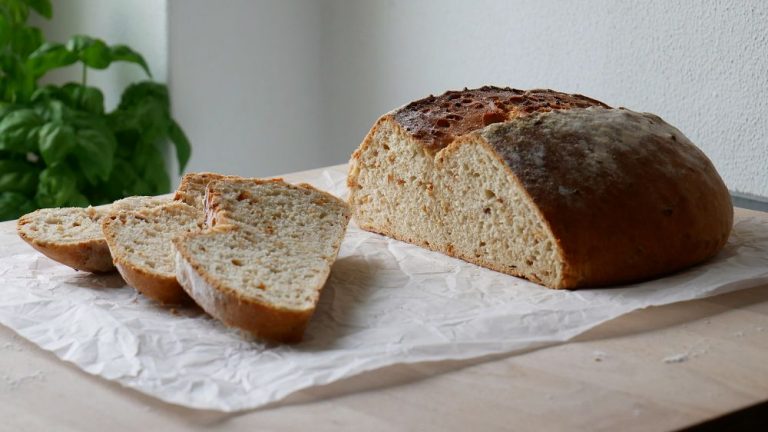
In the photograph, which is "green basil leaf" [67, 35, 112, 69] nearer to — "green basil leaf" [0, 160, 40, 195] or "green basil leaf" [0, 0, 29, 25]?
"green basil leaf" [0, 0, 29, 25]

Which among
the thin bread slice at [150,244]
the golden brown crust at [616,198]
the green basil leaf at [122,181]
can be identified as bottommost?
the green basil leaf at [122,181]

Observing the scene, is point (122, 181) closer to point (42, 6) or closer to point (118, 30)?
point (118, 30)

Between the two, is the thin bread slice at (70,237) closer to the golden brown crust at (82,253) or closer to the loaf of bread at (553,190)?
the golden brown crust at (82,253)

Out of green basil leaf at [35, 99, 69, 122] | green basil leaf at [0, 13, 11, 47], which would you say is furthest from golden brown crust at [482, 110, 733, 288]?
green basil leaf at [0, 13, 11, 47]

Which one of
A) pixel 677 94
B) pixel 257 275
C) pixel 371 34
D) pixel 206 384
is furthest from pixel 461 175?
pixel 371 34

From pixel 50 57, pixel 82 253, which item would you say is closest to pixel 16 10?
pixel 50 57

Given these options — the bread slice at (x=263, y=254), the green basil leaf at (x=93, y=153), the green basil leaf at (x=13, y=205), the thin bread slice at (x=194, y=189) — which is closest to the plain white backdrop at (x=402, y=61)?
the green basil leaf at (x=93, y=153)
